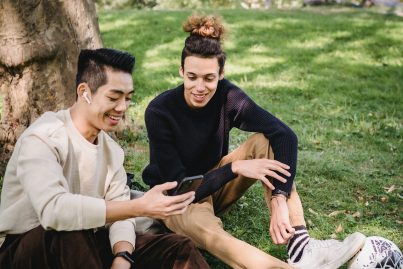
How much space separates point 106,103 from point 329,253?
1687 mm

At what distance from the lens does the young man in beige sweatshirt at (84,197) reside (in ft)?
8.71

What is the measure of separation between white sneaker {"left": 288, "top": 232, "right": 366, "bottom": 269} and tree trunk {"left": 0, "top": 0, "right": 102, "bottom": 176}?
278 centimetres

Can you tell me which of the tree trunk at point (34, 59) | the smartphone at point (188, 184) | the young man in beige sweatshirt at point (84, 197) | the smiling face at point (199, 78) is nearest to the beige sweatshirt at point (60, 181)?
the young man in beige sweatshirt at point (84, 197)

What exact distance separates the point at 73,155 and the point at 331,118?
4.98 meters

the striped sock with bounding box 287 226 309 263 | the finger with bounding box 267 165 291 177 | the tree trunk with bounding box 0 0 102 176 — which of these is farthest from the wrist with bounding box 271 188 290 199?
the tree trunk with bounding box 0 0 102 176

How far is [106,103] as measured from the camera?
2.99 m

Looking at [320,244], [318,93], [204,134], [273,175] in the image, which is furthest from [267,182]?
A: [318,93]

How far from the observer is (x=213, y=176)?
146 inches

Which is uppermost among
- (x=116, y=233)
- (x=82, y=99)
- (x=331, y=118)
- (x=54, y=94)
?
(x=82, y=99)

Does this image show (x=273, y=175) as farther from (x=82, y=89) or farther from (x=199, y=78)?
(x=82, y=89)

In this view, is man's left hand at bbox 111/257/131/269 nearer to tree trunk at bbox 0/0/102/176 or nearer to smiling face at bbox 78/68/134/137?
smiling face at bbox 78/68/134/137

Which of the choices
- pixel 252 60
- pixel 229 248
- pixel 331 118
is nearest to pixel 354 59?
pixel 252 60

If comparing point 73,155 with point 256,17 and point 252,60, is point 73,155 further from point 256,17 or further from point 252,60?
point 256,17

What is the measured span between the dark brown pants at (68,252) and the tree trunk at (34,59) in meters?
2.13
